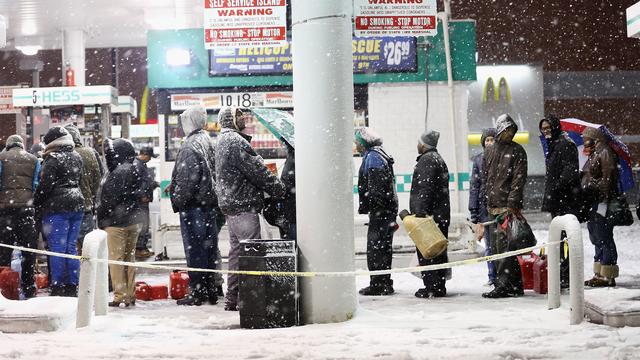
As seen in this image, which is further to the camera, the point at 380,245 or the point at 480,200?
the point at 480,200

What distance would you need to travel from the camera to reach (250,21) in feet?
25.4

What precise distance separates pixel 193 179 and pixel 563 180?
13.3 feet

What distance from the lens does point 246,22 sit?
777 cm

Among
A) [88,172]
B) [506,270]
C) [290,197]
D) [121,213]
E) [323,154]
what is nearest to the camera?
[323,154]

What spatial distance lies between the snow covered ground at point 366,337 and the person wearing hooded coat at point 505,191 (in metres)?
0.38

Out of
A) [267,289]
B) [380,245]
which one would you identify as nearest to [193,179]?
[267,289]

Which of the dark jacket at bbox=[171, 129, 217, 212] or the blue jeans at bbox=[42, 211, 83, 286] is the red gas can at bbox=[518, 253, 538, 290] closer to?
the dark jacket at bbox=[171, 129, 217, 212]

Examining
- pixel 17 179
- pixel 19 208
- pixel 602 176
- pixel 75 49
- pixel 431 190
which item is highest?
pixel 75 49

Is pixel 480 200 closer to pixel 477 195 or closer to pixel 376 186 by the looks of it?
pixel 477 195

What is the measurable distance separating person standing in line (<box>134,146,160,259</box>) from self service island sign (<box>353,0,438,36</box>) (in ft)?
10.2

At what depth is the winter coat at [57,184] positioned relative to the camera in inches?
328

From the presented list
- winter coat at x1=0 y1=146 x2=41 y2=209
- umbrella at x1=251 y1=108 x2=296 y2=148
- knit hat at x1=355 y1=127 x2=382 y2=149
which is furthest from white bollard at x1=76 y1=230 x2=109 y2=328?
knit hat at x1=355 y1=127 x2=382 y2=149

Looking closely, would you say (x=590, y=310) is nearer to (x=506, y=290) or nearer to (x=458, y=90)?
(x=506, y=290)

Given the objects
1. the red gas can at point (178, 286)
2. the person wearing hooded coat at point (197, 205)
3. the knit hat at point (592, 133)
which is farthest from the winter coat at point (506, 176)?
the red gas can at point (178, 286)
